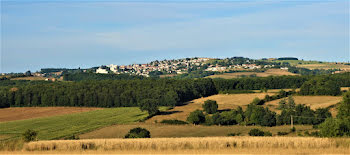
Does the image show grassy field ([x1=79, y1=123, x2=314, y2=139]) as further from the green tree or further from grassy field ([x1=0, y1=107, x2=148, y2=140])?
the green tree

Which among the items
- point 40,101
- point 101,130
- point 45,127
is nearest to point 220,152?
point 101,130

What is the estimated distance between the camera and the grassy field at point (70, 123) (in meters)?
88.2

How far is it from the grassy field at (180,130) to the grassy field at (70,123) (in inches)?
198

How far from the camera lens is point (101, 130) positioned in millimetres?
87688

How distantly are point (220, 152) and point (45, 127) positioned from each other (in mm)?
70323

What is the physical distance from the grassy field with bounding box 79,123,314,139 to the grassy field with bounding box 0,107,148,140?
16.5ft

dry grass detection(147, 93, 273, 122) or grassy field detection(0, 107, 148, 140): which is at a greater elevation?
dry grass detection(147, 93, 273, 122)

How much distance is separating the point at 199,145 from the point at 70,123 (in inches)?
2758

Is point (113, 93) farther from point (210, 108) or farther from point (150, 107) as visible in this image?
point (210, 108)

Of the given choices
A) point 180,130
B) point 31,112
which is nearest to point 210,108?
point 180,130

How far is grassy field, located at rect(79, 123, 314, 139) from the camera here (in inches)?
3022

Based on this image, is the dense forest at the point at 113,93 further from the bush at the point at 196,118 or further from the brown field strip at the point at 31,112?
the bush at the point at 196,118

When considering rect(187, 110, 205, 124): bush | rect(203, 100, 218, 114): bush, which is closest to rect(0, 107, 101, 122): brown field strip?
rect(203, 100, 218, 114): bush

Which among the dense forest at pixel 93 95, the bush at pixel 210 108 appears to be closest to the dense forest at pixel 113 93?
the dense forest at pixel 93 95
